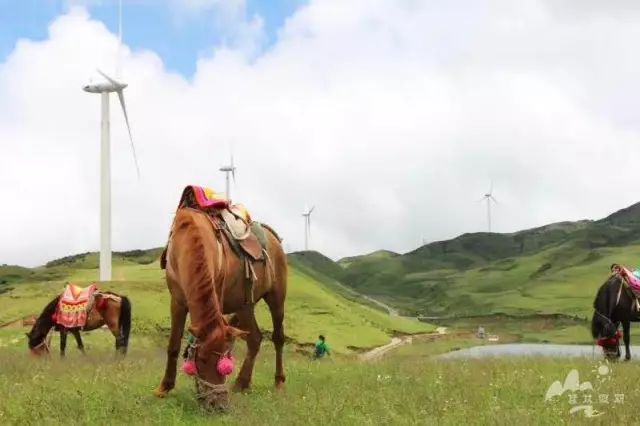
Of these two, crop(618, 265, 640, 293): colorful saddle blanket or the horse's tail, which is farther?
the horse's tail

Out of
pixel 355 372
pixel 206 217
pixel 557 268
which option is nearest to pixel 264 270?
pixel 206 217

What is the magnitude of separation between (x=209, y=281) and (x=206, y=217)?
1901mm

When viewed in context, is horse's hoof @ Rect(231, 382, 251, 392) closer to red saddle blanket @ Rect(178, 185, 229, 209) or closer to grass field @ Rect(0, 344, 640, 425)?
grass field @ Rect(0, 344, 640, 425)

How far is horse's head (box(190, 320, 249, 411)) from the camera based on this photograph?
878 centimetres

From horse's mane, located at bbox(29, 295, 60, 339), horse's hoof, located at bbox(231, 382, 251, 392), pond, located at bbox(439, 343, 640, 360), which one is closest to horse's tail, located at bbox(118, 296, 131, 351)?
horse's mane, located at bbox(29, 295, 60, 339)

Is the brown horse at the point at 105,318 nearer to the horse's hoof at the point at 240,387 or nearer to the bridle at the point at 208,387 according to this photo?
the horse's hoof at the point at 240,387

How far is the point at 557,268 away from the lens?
172 m

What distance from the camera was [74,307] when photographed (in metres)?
22.8

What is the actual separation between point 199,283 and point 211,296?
0.29 meters

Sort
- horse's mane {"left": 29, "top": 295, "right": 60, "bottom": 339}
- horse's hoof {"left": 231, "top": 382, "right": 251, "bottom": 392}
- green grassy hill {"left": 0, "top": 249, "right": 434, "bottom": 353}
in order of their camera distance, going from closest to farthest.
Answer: horse's hoof {"left": 231, "top": 382, "right": 251, "bottom": 392} < horse's mane {"left": 29, "top": 295, "right": 60, "bottom": 339} < green grassy hill {"left": 0, "top": 249, "right": 434, "bottom": 353}

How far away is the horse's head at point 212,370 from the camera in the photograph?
878cm

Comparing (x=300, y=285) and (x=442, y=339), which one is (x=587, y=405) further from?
(x=300, y=285)

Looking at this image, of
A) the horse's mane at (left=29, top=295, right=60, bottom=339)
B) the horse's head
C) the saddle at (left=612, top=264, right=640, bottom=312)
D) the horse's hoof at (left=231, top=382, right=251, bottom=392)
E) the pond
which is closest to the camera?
the horse's head

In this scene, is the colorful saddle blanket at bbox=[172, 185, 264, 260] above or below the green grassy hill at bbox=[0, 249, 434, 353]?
above
